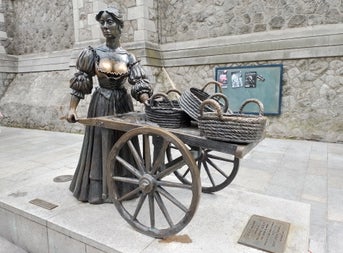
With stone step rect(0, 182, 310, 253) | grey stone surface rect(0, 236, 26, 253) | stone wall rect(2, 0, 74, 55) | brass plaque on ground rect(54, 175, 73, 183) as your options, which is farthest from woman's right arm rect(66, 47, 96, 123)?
stone wall rect(2, 0, 74, 55)

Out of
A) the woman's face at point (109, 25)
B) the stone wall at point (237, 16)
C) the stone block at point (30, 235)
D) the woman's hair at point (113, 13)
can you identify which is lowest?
the stone block at point (30, 235)

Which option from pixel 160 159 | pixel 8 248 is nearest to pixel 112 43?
pixel 160 159

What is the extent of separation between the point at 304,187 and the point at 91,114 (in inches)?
93.7

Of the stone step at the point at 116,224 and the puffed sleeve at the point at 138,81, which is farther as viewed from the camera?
the puffed sleeve at the point at 138,81

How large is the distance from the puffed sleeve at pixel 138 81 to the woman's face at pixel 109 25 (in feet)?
0.92

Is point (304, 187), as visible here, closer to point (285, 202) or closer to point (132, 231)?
point (285, 202)

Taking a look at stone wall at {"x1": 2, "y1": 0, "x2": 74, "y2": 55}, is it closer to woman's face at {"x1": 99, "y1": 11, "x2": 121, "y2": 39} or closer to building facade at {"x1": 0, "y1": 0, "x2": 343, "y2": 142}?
building facade at {"x1": 0, "y1": 0, "x2": 343, "y2": 142}

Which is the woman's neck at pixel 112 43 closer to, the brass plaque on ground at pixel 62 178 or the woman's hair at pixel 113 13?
the woman's hair at pixel 113 13

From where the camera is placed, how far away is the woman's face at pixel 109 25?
1948 mm

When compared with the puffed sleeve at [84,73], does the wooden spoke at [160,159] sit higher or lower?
lower

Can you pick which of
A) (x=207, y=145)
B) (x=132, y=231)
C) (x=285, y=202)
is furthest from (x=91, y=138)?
(x=285, y=202)

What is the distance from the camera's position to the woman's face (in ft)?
6.39

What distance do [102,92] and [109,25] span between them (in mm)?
507

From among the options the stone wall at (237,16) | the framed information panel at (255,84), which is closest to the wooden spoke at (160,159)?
the framed information panel at (255,84)
